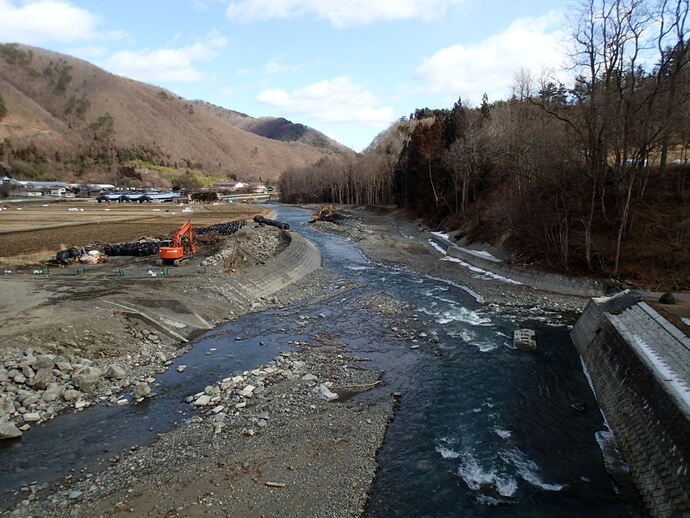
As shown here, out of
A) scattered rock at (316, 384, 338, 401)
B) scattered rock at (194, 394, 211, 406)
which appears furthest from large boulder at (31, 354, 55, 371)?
scattered rock at (316, 384, 338, 401)

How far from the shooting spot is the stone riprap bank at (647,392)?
891 centimetres

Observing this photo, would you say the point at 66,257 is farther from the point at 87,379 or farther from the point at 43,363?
the point at 87,379

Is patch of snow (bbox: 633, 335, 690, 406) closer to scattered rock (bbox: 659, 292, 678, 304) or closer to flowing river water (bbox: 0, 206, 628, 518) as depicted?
flowing river water (bbox: 0, 206, 628, 518)

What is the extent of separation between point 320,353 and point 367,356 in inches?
75.5

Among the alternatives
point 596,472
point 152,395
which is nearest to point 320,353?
point 152,395

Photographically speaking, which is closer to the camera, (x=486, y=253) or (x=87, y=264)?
(x=87, y=264)

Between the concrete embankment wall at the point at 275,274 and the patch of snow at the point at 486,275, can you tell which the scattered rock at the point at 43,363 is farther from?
the patch of snow at the point at 486,275

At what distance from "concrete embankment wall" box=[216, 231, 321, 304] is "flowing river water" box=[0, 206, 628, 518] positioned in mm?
4152

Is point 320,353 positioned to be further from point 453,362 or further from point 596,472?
point 596,472

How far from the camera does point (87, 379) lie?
1394 cm

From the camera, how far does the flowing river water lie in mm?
9688

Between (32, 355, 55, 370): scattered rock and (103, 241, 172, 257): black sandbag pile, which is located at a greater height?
(103, 241, 172, 257): black sandbag pile

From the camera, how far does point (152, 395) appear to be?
13703 millimetres

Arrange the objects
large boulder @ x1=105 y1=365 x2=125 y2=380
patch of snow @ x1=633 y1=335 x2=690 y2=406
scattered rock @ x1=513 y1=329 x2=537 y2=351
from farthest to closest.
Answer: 1. scattered rock @ x1=513 y1=329 x2=537 y2=351
2. large boulder @ x1=105 y1=365 x2=125 y2=380
3. patch of snow @ x1=633 y1=335 x2=690 y2=406
